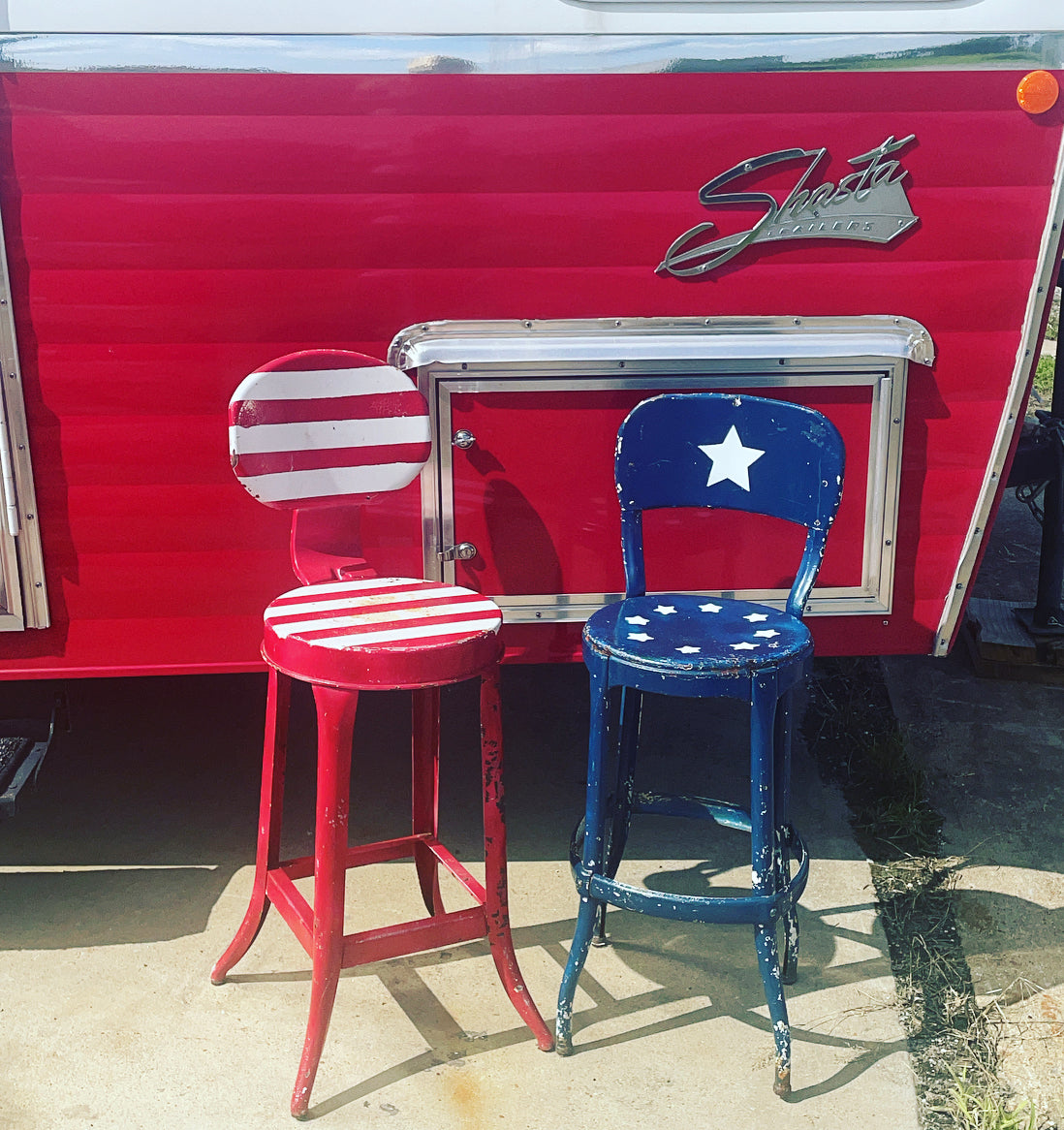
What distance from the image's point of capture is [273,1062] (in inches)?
97.7

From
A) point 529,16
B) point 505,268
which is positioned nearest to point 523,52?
point 529,16

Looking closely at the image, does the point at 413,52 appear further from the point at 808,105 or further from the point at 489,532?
the point at 489,532

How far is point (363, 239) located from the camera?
8.81 ft

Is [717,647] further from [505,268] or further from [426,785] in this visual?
[505,268]

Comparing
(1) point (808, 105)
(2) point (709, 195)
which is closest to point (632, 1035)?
(2) point (709, 195)

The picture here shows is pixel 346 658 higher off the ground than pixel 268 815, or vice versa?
pixel 346 658

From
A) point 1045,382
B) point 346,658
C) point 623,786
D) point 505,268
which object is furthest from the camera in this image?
point 1045,382

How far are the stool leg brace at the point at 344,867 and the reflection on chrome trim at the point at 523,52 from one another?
1.25 metres

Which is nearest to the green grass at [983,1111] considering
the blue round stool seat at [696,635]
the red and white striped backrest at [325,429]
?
the blue round stool seat at [696,635]

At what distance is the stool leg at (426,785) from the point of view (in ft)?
9.14

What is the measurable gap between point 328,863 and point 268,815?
316mm

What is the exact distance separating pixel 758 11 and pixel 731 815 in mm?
1701

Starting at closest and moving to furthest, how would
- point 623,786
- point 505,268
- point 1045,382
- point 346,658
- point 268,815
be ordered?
1. point 346,658
2. point 268,815
3. point 505,268
4. point 623,786
5. point 1045,382

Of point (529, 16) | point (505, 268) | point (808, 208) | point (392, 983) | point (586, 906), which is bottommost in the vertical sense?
point (392, 983)
